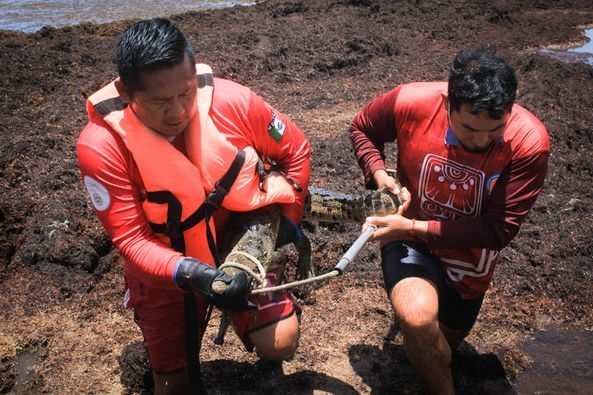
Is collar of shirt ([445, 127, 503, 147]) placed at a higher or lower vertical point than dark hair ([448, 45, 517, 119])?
lower

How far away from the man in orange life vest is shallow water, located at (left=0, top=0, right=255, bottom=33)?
12729 mm

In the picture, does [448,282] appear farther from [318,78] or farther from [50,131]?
[318,78]

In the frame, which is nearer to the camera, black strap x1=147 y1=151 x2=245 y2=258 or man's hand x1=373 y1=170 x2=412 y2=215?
black strap x1=147 y1=151 x2=245 y2=258

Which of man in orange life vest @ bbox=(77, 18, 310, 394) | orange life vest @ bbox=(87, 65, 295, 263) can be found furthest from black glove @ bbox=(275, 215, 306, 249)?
orange life vest @ bbox=(87, 65, 295, 263)

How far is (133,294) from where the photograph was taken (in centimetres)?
295

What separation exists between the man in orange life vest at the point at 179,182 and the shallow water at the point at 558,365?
168 centimetres

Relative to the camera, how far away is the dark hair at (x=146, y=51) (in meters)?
2.36

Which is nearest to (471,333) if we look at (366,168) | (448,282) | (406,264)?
(448,282)

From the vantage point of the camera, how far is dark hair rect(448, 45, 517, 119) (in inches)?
102

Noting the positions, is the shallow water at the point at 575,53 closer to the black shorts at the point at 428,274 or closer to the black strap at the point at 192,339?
the black shorts at the point at 428,274

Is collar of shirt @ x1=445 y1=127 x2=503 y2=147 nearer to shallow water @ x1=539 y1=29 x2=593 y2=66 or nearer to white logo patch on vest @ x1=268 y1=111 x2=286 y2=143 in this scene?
white logo patch on vest @ x1=268 y1=111 x2=286 y2=143

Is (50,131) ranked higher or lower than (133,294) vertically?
lower

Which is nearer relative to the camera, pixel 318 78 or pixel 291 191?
pixel 291 191

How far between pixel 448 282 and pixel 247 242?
4.09 feet
